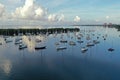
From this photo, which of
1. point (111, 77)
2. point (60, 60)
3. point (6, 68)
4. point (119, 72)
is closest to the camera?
point (111, 77)

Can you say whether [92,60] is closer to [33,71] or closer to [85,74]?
[85,74]

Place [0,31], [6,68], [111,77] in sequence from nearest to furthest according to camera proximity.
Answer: [111,77] → [6,68] → [0,31]

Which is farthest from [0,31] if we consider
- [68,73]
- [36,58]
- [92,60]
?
[68,73]

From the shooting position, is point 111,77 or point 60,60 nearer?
point 111,77

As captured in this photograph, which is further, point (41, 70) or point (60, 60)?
point (60, 60)

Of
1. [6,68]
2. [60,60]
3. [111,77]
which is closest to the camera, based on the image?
[111,77]

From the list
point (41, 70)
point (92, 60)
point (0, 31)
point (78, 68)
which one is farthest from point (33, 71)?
point (0, 31)

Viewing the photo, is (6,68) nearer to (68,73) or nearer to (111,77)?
(68,73)

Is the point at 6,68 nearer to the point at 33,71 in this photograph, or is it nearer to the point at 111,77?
the point at 33,71
